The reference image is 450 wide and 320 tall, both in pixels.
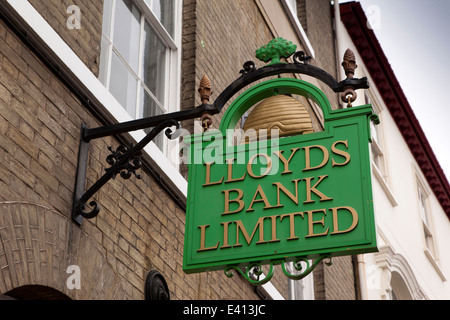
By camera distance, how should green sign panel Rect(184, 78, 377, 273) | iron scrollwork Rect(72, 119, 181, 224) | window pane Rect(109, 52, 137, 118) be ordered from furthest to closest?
window pane Rect(109, 52, 137, 118)
iron scrollwork Rect(72, 119, 181, 224)
green sign panel Rect(184, 78, 377, 273)

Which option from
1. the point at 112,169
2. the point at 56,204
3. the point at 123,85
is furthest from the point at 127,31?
the point at 56,204

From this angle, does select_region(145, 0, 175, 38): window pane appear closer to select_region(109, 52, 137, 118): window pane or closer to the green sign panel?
select_region(109, 52, 137, 118): window pane

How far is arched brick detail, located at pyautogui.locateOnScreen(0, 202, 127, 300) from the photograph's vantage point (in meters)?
5.07

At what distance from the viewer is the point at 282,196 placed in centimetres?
557

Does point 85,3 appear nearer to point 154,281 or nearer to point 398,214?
point 154,281

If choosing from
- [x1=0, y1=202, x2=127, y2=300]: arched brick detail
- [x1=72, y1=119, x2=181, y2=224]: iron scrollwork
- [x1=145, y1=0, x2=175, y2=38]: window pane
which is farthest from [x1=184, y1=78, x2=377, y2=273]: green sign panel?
[x1=145, y1=0, x2=175, y2=38]: window pane

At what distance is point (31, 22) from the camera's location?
566 cm

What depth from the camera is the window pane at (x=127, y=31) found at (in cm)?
744

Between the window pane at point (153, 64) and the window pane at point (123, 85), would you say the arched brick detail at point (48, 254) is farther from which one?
the window pane at point (153, 64)

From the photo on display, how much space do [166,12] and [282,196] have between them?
3.67 meters

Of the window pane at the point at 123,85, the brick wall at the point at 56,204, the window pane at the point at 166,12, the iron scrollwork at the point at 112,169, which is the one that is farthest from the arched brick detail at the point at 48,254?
the window pane at the point at 166,12

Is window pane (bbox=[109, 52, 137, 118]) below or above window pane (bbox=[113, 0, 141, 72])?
below

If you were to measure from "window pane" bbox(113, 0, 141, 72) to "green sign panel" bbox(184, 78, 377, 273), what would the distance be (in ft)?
5.80
